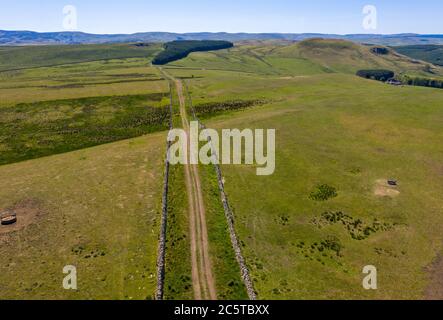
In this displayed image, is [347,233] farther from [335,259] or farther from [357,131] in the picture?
[357,131]

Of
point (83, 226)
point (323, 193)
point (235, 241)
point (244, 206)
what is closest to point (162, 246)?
point (235, 241)

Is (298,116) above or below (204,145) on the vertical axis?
above

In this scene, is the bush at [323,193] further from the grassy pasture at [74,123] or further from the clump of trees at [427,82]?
the clump of trees at [427,82]

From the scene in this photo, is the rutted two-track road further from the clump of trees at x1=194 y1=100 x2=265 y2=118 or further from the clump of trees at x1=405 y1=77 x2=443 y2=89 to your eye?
the clump of trees at x1=405 y1=77 x2=443 y2=89

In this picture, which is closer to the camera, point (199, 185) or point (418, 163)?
point (199, 185)

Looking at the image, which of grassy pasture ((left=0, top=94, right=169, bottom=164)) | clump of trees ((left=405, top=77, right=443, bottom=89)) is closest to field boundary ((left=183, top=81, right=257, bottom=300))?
grassy pasture ((left=0, top=94, right=169, bottom=164))
